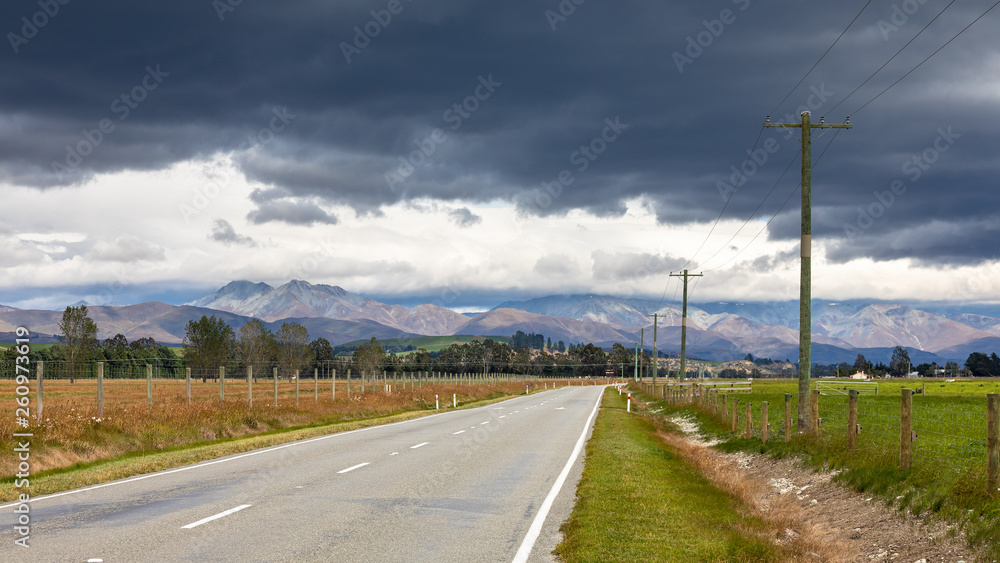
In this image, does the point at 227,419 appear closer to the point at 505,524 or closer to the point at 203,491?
the point at 203,491

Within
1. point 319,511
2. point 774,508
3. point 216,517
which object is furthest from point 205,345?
point 774,508

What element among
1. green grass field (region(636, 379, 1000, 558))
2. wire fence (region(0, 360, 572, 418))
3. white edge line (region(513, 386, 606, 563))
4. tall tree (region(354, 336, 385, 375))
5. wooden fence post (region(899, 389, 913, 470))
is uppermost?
wooden fence post (region(899, 389, 913, 470))

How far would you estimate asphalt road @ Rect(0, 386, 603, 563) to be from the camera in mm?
9195

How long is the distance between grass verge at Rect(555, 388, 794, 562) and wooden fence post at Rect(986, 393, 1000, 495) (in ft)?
9.72

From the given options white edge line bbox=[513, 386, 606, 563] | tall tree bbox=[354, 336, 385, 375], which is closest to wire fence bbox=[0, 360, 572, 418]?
tall tree bbox=[354, 336, 385, 375]

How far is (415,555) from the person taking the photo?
9.05 m

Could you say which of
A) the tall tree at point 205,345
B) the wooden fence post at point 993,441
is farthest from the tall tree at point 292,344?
the wooden fence post at point 993,441

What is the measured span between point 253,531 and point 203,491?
4.35m

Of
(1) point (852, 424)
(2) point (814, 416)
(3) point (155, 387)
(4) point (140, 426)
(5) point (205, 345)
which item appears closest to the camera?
(1) point (852, 424)

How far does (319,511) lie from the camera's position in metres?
11.9

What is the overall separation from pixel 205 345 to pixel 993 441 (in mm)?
164793

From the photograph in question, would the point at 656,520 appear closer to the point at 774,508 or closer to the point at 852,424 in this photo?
the point at 774,508

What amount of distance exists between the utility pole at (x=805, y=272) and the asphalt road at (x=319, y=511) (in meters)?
6.89

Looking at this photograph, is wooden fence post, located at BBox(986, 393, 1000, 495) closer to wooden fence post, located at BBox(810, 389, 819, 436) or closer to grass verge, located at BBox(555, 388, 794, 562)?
grass verge, located at BBox(555, 388, 794, 562)
